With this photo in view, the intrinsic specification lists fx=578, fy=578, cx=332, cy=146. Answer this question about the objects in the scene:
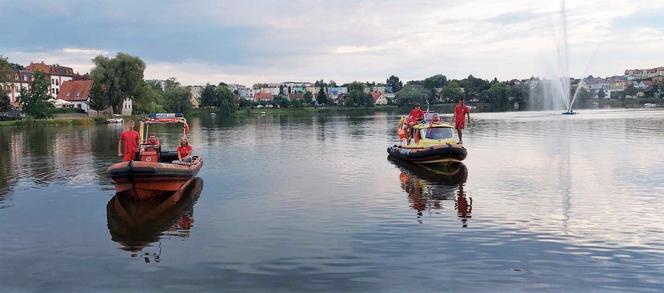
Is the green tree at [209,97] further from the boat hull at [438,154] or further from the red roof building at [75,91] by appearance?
the boat hull at [438,154]

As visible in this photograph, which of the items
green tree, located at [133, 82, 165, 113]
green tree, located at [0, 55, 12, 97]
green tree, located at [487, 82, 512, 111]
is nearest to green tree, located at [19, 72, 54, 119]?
green tree, located at [0, 55, 12, 97]

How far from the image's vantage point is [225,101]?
149 meters

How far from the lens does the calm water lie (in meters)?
10.9

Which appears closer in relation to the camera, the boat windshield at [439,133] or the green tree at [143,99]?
the boat windshield at [439,133]

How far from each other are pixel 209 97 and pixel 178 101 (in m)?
19.3

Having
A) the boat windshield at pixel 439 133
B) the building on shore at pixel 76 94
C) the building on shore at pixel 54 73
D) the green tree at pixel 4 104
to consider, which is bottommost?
the boat windshield at pixel 439 133

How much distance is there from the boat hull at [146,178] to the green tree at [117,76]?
8320cm

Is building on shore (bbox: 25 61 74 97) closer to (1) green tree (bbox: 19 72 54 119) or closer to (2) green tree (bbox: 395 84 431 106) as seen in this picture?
(1) green tree (bbox: 19 72 54 119)

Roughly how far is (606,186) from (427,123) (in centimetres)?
1062

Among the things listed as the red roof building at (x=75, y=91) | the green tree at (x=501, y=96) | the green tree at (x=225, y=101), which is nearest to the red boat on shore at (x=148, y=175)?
the red roof building at (x=75, y=91)

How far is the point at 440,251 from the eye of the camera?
12523 millimetres

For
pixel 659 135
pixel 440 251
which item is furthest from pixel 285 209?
pixel 659 135

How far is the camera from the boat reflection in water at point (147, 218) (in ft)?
46.4

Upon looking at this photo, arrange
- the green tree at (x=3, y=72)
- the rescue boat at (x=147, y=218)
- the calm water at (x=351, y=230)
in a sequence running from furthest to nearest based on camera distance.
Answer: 1. the green tree at (x=3, y=72)
2. the rescue boat at (x=147, y=218)
3. the calm water at (x=351, y=230)
